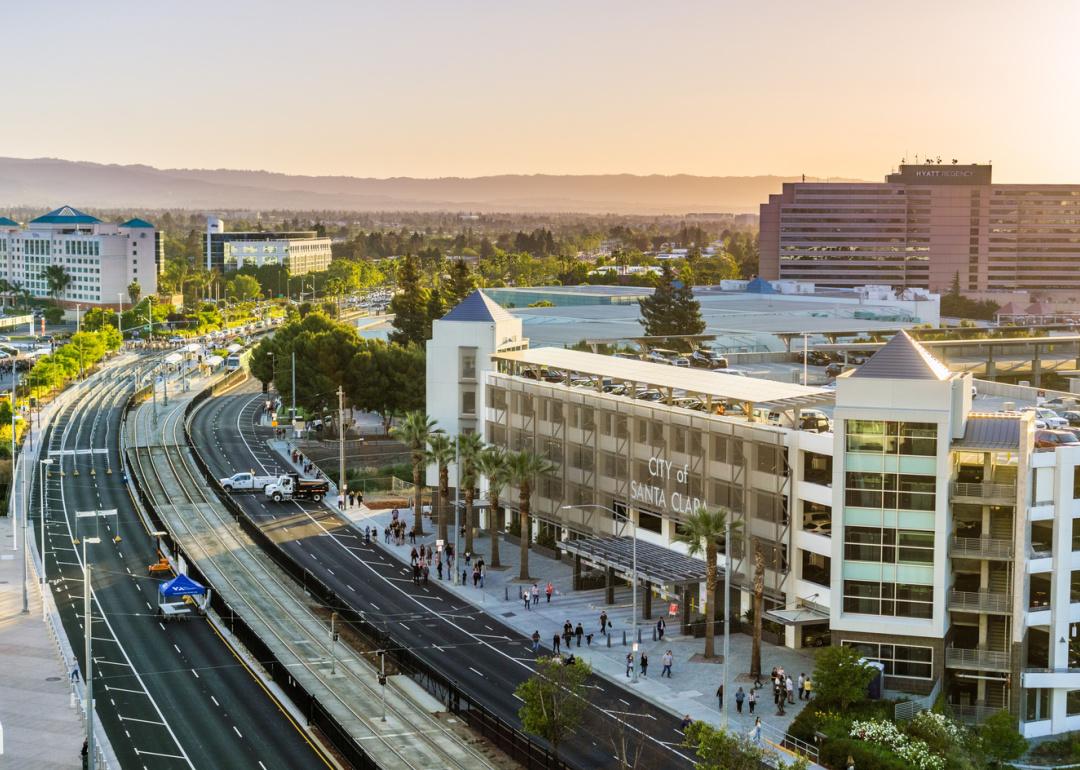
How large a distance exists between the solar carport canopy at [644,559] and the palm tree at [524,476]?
2.61m

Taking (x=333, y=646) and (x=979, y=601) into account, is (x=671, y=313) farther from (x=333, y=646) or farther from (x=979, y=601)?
(x=979, y=601)

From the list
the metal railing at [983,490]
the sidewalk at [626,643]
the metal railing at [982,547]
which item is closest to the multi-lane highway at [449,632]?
the sidewalk at [626,643]

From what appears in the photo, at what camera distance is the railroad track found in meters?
61.3

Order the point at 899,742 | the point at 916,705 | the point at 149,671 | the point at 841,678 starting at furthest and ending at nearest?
the point at 149,671 < the point at 916,705 < the point at 841,678 < the point at 899,742

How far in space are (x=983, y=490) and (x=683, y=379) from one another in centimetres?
2241

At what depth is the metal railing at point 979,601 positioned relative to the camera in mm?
67812

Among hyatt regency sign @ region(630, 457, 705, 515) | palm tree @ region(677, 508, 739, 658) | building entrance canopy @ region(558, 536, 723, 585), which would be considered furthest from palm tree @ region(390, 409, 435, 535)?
palm tree @ region(677, 508, 739, 658)

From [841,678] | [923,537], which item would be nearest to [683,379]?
[923,537]

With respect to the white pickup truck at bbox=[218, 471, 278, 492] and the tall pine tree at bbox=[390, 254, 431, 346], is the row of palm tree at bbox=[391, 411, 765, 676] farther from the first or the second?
the tall pine tree at bbox=[390, 254, 431, 346]

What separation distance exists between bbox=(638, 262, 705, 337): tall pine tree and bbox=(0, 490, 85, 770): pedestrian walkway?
331 ft

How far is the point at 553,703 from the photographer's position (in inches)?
2350

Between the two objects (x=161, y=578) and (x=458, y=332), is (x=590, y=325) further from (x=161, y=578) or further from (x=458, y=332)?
(x=161, y=578)

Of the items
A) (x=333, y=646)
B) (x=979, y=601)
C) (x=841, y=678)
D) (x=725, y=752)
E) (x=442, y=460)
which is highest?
(x=442, y=460)

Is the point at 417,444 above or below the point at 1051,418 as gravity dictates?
below
